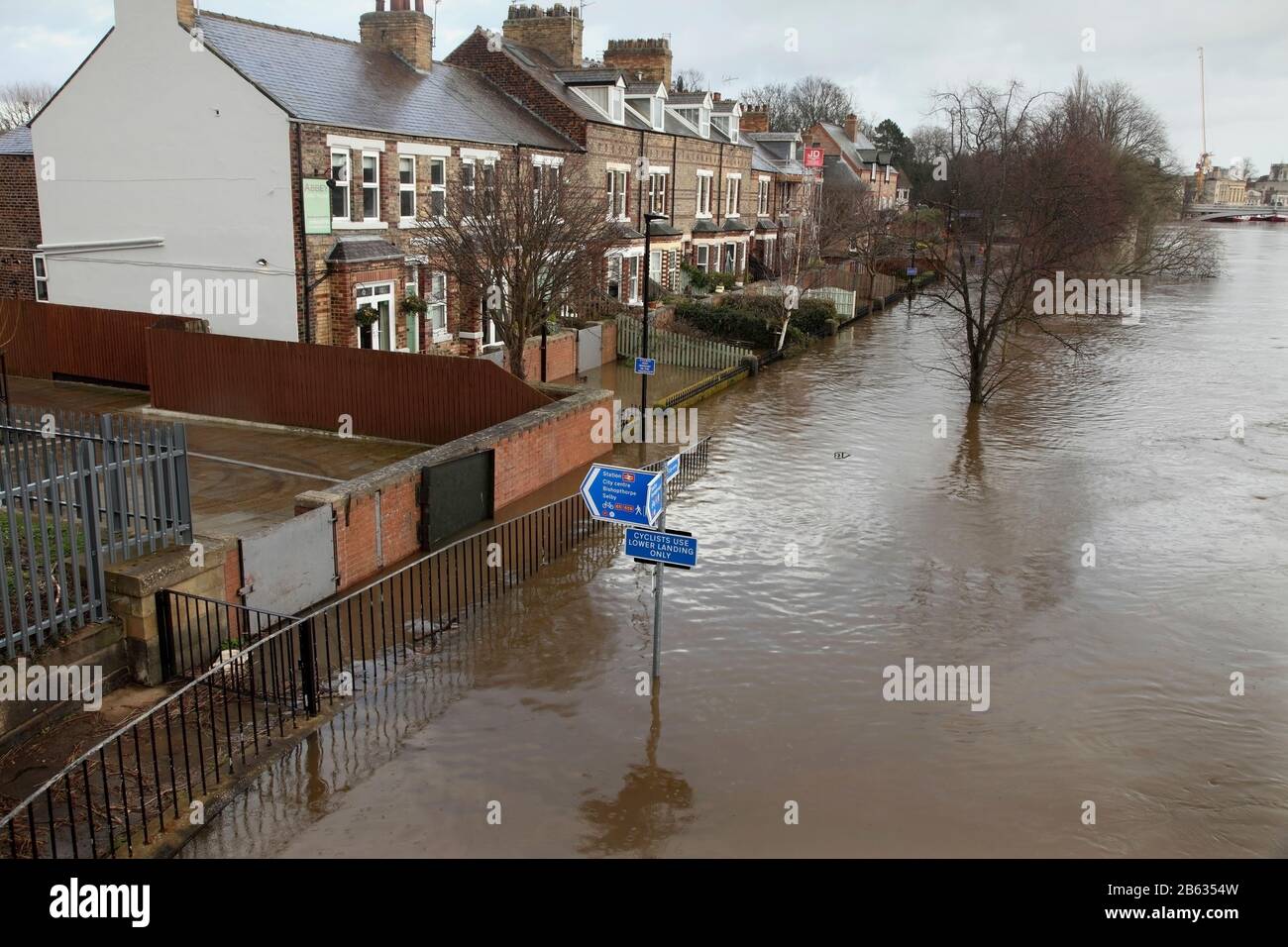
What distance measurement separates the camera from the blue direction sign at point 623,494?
9.12 m

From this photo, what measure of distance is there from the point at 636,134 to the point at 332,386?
19.4 m

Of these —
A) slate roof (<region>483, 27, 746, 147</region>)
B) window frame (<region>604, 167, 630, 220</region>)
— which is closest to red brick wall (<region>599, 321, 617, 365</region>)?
window frame (<region>604, 167, 630, 220</region>)

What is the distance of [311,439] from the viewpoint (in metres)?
18.0

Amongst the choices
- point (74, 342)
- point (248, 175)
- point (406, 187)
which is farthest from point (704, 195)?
point (74, 342)

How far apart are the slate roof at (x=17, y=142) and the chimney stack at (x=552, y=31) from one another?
16.4 meters

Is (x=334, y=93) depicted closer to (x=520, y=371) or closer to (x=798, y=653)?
(x=520, y=371)

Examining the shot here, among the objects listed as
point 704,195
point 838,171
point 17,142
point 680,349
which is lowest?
point 680,349

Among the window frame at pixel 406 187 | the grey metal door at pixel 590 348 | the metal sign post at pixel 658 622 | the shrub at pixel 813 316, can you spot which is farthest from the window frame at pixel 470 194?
the shrub at pixel 813 316

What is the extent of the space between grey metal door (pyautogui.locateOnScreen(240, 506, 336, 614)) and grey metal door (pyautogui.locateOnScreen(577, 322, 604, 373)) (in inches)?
639

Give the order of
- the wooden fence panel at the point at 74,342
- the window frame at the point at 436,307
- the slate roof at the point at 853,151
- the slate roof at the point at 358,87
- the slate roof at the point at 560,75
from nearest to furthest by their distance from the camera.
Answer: the slate roof at the point at 358,87 < the wooden fence panel at the point at 74,342 < the window frame at the point at 436,307 < the slate roof at the point at 560,75 < the slate roof at the point at 853,151

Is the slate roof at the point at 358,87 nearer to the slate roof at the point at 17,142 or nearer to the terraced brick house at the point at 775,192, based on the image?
the slate roof at the point at 17,142

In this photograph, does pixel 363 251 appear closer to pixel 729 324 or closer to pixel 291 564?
pixel 291 564

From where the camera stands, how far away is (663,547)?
927 cm
